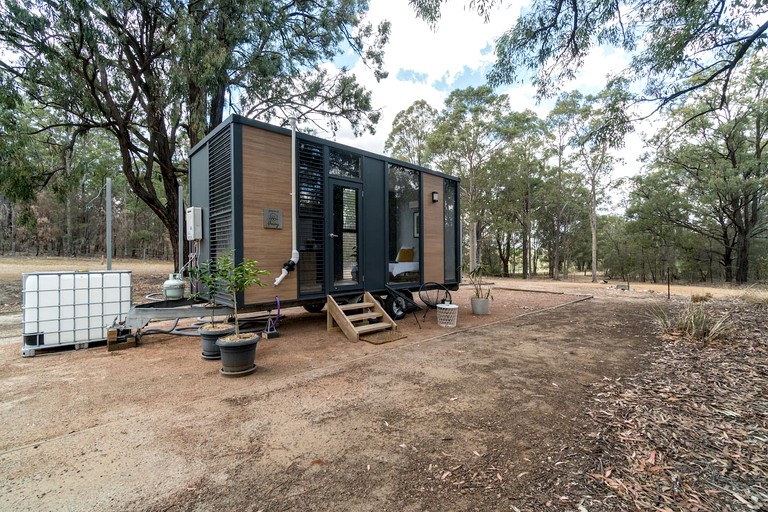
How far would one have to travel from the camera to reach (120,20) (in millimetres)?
7820

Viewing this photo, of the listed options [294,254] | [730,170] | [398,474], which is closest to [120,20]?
[294,254]

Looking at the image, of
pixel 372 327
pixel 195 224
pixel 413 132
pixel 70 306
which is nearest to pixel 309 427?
pixel 372 327

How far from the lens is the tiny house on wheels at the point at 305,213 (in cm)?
440

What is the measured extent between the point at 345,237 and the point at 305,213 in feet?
2.98

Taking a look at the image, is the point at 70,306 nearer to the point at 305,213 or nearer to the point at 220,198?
the point at 220,198

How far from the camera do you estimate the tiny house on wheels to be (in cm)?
440

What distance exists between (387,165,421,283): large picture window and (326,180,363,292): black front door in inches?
29.0

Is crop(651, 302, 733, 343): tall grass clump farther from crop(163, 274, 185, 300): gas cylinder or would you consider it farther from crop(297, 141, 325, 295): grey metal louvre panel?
A: crop(163, 274, 185, 300): gas cylinder

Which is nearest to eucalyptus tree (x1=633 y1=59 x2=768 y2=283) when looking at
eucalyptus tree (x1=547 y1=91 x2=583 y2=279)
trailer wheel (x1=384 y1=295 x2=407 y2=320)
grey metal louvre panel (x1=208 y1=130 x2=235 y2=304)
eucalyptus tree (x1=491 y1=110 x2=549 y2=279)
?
eucalyptus tree (x1=547 y1=91 x2=583 y2=279)

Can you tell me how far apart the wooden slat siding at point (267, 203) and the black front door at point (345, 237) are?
2.41ft

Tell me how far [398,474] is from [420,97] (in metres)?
20.9

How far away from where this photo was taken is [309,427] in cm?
218

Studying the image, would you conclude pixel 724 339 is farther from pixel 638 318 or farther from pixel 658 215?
pixel 658 215

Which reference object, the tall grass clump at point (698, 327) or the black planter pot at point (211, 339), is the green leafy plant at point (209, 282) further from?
the tall grass clump at point (698, 327)
